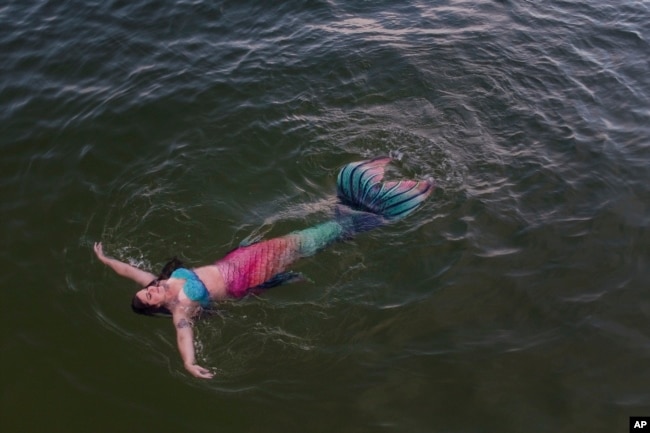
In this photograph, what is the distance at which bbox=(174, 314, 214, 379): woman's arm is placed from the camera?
641cm

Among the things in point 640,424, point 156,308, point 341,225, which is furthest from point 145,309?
point 640,424

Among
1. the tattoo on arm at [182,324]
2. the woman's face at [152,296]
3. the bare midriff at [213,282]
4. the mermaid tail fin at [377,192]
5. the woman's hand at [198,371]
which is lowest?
the woman's hand at [198,371]

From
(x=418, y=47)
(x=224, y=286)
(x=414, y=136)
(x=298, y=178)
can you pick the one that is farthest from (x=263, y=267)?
(x=418, y=47)

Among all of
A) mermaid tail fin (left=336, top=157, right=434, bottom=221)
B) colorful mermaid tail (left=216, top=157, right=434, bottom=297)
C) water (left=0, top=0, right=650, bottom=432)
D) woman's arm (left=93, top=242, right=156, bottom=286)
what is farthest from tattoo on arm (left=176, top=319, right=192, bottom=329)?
A: mermaid tail fin (left=336, top=157, right=434, bottom=221)

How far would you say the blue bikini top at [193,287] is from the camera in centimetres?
712

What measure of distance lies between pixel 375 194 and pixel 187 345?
333cm

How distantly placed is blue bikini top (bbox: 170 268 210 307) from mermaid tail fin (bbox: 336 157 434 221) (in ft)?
8.05

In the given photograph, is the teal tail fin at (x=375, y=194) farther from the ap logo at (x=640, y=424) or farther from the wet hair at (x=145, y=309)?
the ap logo at (x=640, y=424)

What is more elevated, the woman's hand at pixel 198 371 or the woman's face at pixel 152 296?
the woman's face at pixel 152 296

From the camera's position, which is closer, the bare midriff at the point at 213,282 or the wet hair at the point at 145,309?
the wet hair at the point at 145,309

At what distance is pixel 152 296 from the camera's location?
22.4 ft

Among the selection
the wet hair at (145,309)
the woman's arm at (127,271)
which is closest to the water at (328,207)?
the woman's arm at (127,271)

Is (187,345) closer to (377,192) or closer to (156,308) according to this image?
(156,308)

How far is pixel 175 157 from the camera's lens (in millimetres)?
9414
